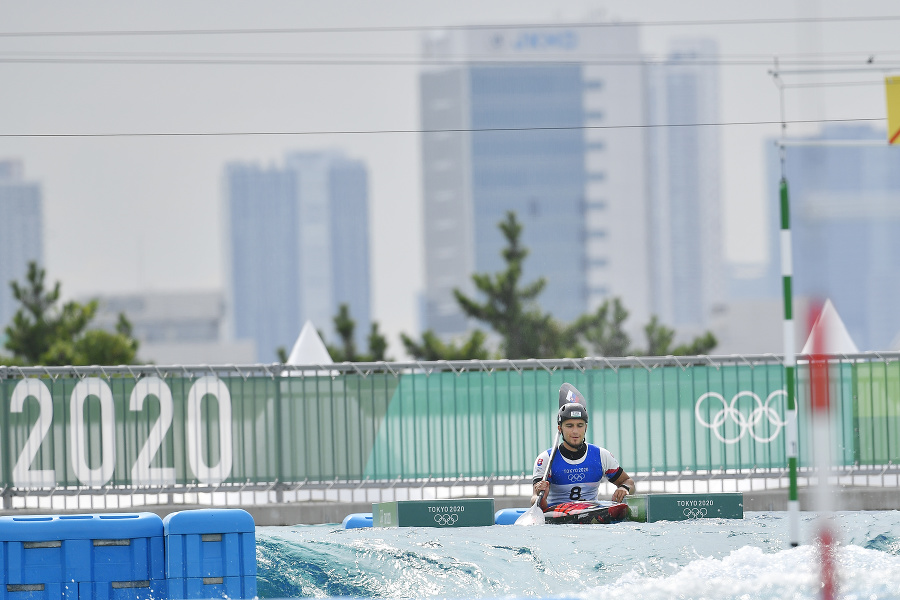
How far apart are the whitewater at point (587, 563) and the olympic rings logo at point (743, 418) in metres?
7.98

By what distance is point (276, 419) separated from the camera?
763 inches

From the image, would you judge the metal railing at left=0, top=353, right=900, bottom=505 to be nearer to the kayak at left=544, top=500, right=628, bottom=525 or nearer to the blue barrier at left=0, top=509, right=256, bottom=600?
the kayak at left=544, top=500, right=628, bottom=525

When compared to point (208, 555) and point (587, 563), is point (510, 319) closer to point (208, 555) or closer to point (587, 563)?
point (587, 563)

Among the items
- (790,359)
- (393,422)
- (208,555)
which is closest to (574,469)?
(208,555)

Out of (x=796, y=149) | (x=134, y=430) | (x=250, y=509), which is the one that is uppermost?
(x=796, y=149)

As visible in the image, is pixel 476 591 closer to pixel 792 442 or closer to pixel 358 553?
pixel 358 553

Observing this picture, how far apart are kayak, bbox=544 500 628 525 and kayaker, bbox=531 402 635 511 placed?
0.53m

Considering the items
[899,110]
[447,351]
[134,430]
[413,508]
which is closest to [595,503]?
[413,508]

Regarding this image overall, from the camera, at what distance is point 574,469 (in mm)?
12297

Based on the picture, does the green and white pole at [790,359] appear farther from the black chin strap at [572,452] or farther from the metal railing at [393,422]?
the metal railing at [393,422]

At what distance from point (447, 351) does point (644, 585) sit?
40466 mm

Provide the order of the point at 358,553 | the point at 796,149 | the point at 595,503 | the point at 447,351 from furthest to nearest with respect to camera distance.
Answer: the point at 447,351 < the point at 595,503 < the point at 358,553 < the point at 796,149

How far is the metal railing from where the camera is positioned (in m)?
19.0

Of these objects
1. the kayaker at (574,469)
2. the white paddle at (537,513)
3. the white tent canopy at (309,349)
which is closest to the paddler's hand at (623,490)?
the kayaker at (574,469)
